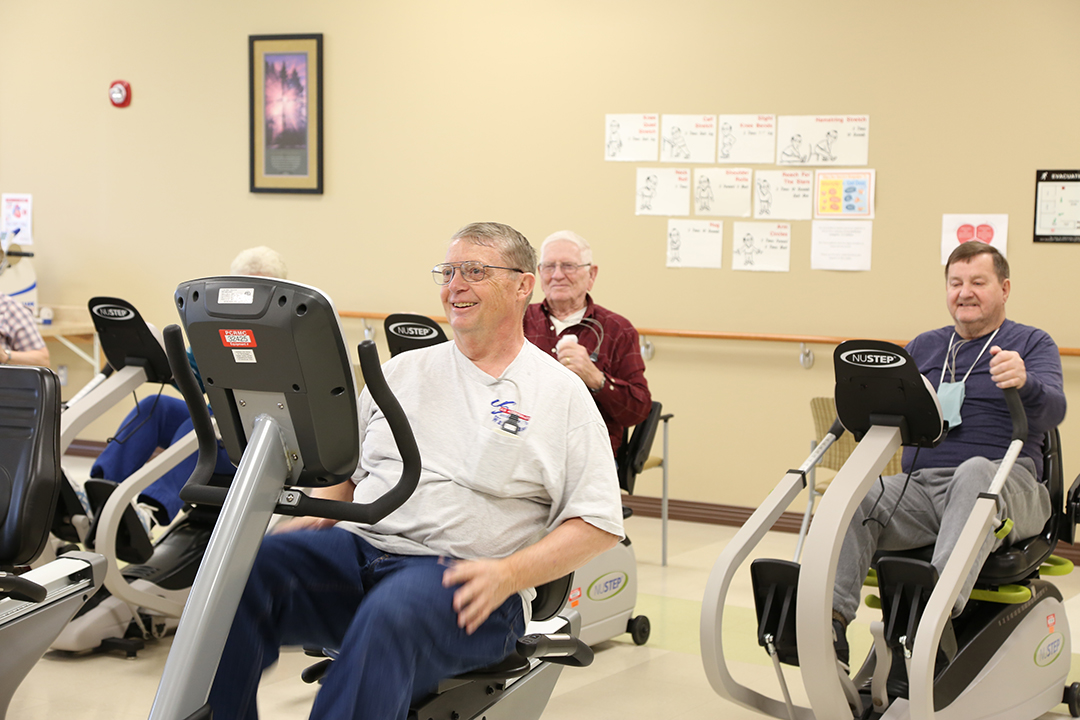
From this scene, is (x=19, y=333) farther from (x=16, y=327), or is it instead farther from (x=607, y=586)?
(x=607, y=586)

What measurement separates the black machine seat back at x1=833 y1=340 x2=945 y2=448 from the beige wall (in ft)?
7.15

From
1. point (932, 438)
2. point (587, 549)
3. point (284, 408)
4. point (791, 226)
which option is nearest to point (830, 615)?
point (932, 438)

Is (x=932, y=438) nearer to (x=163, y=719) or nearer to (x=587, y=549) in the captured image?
(x=587, y=549)

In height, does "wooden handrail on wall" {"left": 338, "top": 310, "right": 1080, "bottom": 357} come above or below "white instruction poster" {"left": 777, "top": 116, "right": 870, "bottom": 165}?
below

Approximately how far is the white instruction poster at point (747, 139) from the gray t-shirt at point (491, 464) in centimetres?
299

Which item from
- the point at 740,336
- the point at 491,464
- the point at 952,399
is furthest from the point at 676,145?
the point at 491,464

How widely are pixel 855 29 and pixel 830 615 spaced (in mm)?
3051

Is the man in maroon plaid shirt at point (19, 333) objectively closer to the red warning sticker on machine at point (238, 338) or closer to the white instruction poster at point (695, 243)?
the red warning sticker on machine at point (238, 338)

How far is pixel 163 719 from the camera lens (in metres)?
1.35

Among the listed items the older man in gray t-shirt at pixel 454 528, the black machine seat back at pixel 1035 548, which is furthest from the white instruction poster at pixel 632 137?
the older man in gray t-shirt at pixel 454 528

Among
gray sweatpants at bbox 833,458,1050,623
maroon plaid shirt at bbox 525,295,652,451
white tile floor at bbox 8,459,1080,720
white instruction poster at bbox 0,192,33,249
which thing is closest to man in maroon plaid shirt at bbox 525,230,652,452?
maroon plaid shirt at bbox 525,295,652,451

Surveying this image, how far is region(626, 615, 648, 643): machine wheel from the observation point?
3182 millimetres

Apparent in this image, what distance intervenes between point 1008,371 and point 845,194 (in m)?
2.13

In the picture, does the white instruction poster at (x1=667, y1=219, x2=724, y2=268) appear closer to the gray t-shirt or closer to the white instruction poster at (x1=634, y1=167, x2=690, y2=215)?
the white instruction poster at (x1=634, y1=167, x2=690, y2=215)
